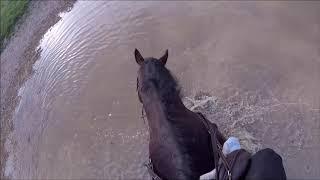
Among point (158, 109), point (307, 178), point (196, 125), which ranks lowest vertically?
point (307, 178)

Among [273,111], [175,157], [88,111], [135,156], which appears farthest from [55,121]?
[175,157]

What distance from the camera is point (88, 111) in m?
7.27

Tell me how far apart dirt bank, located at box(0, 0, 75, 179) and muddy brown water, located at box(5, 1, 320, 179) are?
20cm

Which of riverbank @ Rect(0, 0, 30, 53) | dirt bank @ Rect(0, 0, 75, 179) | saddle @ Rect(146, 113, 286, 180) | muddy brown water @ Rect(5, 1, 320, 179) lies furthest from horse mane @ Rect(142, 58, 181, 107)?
riverbank @ Rect(0, 0, 30, 53)

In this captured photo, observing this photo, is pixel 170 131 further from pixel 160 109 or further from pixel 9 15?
pixel 9 15

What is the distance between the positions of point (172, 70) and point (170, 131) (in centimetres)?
352

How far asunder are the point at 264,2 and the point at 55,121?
14.1ft

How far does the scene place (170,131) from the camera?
3.84 metres

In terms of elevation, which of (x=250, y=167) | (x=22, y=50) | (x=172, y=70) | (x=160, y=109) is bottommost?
(x=172, y=70)

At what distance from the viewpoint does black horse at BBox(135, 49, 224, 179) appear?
3738mm

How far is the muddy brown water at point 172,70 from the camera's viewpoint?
6406 mm

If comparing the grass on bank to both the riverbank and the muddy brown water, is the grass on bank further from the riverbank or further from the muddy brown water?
the muddy brown water

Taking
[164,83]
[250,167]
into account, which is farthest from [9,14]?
[250,167]

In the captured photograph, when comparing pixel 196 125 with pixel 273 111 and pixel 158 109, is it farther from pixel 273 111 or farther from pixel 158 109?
pixel 273 111
